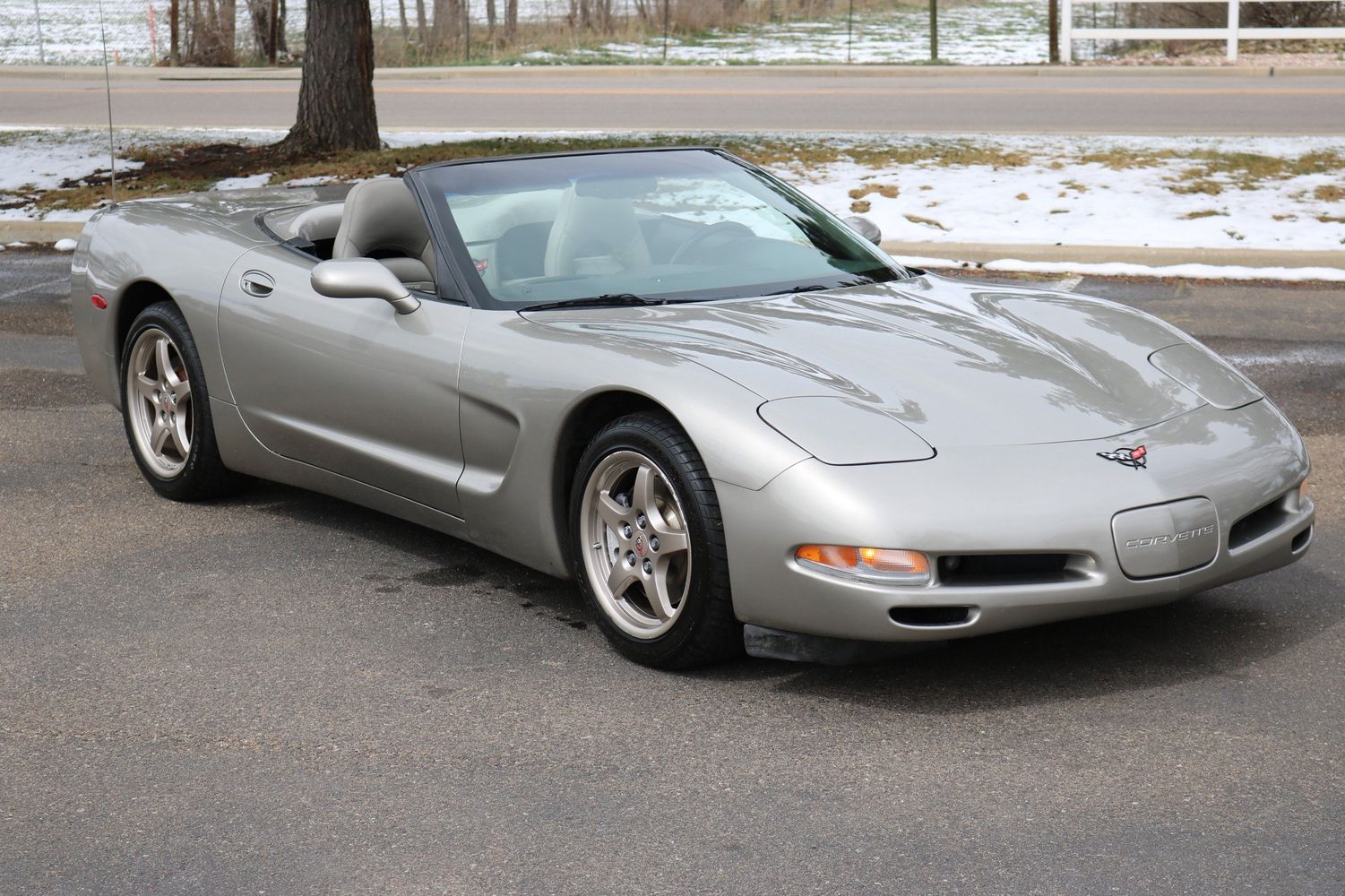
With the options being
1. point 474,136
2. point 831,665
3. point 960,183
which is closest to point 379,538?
point 831,665

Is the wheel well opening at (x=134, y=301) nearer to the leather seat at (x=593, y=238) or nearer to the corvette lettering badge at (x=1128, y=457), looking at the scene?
the leather seat at (x=593, y=238)

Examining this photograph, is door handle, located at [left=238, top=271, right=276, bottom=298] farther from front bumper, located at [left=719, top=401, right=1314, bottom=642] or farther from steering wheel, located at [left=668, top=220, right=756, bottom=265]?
front bumper, located at [left=719, top=401, right=1314, bottom=642]

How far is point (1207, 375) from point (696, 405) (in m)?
1.54

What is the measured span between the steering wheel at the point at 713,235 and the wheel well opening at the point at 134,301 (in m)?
2.01

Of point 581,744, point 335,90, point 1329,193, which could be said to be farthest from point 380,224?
point 335,90

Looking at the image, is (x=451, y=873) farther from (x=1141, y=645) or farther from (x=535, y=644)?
(x=1141, y=645)

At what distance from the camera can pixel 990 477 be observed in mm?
3846

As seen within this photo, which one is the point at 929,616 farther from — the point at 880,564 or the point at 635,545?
the point at 635,545

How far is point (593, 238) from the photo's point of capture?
5.08 meters

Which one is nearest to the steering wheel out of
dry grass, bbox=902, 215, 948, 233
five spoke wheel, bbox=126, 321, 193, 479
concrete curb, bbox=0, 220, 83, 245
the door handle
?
the door handle

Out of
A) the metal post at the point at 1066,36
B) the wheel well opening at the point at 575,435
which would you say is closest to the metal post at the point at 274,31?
the metal post at the point at 1066,36

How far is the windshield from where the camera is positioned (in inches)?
195

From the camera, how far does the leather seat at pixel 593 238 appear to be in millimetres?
5004

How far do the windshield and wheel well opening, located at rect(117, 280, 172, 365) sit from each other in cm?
134
